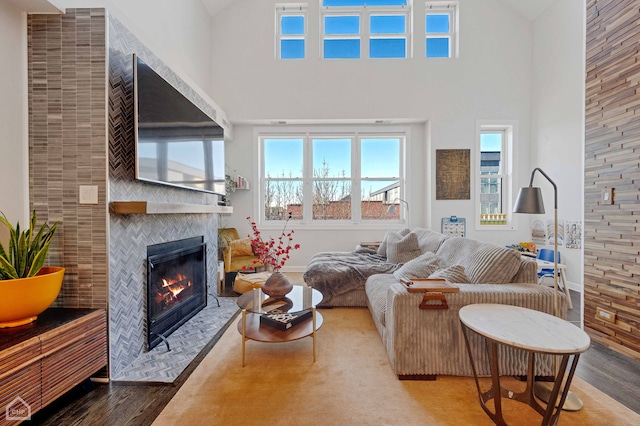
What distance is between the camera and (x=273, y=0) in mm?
4645

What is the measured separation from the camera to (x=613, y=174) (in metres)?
2.24

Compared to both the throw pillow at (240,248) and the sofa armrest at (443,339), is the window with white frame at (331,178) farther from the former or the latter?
the sofa armrest at (443,339)

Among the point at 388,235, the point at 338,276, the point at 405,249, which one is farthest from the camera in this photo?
the point at 388,235

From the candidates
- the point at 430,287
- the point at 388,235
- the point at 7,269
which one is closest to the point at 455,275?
the point at 430,287

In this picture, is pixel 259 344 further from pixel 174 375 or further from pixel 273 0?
pixel 273 0

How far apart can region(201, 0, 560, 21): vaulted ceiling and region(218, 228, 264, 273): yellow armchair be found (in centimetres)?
375

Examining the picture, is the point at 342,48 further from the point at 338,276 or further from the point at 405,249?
the point at 338,276

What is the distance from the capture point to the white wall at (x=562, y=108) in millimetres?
3730

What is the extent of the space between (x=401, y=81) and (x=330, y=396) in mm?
4685

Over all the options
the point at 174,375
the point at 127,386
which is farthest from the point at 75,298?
the point at 174,375

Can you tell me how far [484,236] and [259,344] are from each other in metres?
4.20

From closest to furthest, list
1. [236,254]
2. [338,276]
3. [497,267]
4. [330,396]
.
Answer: [330,396], [497,267], [338,276], [236,254]

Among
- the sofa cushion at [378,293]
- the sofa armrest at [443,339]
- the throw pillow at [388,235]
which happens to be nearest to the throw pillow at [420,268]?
the sofa cushion at [378,293]

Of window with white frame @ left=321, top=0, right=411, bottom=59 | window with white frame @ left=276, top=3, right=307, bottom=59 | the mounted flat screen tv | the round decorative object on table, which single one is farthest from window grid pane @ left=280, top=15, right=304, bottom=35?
the round decorative object on table
